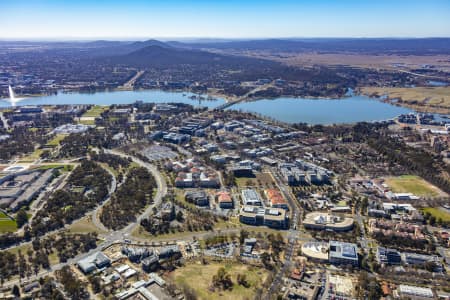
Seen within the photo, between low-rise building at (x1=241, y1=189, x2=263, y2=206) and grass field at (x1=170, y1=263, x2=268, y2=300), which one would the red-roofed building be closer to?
low-rise building at (x1=241, y1=189, x2=263, y2=206)

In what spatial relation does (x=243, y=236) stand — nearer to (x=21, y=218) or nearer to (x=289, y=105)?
(x=21, y=218)

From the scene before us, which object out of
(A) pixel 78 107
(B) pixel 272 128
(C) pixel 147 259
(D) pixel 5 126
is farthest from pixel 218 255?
(A) pixel 78 107

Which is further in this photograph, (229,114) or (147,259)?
(229,114)

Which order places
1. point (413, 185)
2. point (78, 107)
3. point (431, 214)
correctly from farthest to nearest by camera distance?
point (78, 107), point (413, 185), point (431, 214)

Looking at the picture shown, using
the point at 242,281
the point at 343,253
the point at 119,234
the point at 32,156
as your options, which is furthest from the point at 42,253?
the point at 32,156

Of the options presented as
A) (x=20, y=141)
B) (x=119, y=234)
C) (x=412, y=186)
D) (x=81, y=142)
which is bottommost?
(x=119, y=234)

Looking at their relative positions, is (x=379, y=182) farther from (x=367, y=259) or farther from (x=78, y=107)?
(x=78, y=107)

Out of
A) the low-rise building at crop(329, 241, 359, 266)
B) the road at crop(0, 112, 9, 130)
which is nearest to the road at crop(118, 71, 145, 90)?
the road at crop(0, 112, 9, 130)
